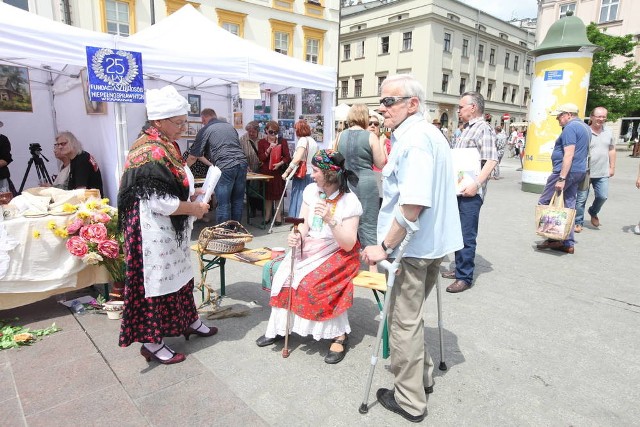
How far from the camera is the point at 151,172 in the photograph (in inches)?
93.7

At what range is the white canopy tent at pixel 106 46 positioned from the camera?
13.7ft

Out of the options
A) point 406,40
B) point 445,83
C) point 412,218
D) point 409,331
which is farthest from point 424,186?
point 445,83

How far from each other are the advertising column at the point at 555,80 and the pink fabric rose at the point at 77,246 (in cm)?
912

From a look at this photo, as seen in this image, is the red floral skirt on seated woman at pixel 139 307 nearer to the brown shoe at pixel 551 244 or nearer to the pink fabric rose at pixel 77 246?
the pink fabric rose at pixel 77 246

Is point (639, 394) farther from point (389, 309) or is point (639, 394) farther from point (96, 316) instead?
point (96, 316)

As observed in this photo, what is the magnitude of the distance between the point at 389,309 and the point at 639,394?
164 centimetres

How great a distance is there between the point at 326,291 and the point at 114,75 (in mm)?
3553

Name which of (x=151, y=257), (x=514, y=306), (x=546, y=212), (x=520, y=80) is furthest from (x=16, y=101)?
(x=520, y=80)

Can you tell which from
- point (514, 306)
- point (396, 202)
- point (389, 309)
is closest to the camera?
point (396, 202)

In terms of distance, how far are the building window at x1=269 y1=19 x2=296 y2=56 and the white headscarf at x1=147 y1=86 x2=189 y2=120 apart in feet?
71.5

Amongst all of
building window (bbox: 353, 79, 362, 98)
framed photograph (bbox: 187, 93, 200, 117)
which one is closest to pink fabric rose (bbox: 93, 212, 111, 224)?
framed photograph (bbox: 187, 93, 200, 117)

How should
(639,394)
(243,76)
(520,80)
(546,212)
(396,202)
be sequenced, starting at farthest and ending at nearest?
(520,80)
(243,76)
(546,212)
(639,394)
(396,202)

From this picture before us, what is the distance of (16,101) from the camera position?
19.2ft

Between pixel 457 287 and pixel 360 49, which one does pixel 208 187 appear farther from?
pixel 360 49
